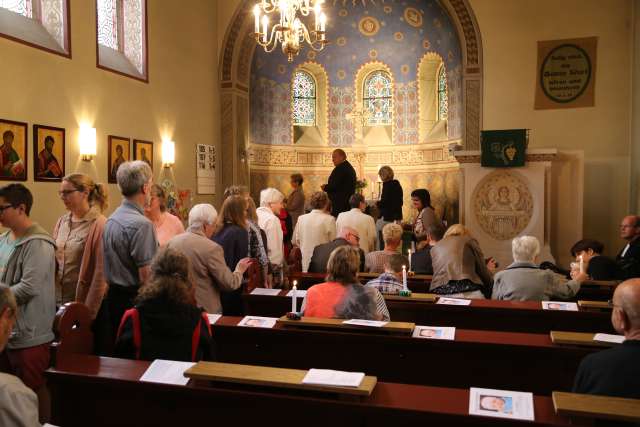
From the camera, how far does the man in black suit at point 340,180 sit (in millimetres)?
9586

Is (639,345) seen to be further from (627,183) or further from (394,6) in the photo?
(394,6)

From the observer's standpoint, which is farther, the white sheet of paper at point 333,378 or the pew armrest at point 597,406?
the white sheet of paper at point 333,378

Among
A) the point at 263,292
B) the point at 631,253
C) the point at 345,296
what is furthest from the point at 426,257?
the point at 345,296

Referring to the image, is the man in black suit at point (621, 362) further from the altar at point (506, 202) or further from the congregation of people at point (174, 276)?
the altar at point (506, 202)

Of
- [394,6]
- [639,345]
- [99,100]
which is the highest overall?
[394,6]

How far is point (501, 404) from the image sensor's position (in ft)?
7.48

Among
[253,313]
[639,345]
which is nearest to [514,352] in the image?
[639,345]

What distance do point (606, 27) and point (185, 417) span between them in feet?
33.4

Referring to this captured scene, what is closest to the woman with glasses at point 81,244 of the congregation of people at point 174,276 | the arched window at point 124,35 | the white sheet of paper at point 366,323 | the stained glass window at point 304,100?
the congregation of people at point 174,276

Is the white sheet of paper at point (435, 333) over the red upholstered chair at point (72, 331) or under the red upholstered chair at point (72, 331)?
under

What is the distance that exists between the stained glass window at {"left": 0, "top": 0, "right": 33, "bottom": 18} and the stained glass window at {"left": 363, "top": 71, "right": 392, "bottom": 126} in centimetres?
908

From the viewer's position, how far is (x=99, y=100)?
8.52m

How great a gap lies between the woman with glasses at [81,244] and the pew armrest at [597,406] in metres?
2.88

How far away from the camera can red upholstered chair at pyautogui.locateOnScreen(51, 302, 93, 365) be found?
3049 mm
